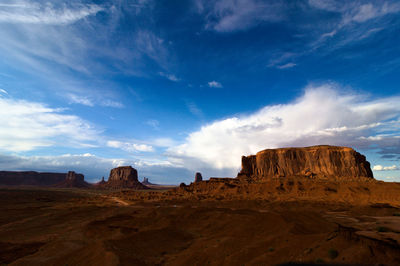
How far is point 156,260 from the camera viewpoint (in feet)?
50.6

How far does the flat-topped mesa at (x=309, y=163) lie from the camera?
86125mm

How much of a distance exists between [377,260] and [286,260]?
12.3ft

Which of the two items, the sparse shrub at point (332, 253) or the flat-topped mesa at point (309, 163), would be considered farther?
the flat-topped mesa at point (309, 163)

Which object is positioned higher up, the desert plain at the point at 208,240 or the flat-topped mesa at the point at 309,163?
the flat-topped mesa at the point at 309,163

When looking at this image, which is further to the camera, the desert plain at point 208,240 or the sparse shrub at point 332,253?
the desert plain at point 208,240

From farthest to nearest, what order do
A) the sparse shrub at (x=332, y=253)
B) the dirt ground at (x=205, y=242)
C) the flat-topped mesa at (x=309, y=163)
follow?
the flat-topped mesa at (x=309, y=163) < the dirt ground at (x=205, y=242) < the sparse shrub at (x=332, y=253)

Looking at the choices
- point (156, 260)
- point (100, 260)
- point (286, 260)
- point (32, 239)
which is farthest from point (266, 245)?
point (32, 239)

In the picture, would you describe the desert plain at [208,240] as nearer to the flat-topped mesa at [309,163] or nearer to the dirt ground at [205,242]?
the dirt ground at [205,242]

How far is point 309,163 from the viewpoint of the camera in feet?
315

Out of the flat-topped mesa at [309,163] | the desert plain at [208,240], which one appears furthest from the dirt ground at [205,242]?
the flat-topped mesa at [309,163]

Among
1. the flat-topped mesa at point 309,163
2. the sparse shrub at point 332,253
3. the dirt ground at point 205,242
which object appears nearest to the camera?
the sparse shrub at point 332,253

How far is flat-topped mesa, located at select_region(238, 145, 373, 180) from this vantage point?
86.1m

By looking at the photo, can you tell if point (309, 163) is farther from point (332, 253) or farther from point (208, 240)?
point (332, 253)

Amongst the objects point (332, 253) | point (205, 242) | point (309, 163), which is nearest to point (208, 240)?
point (205, 242)
